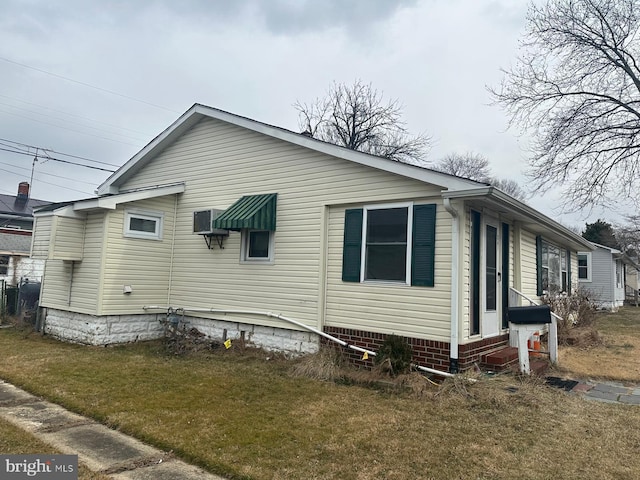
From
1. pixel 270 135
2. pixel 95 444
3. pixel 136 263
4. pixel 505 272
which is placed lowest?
pixel 95 444

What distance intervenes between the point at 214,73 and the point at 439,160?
28587 mm

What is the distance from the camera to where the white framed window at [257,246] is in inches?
320

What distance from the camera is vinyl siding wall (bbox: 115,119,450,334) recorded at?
6641 millimetres

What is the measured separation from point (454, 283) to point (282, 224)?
339cm

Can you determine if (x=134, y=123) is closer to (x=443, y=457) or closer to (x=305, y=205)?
(x=305, y=205)

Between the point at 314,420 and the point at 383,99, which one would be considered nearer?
the point at 314,420

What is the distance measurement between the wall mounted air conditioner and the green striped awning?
29 centimetres

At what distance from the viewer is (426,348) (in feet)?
20.1

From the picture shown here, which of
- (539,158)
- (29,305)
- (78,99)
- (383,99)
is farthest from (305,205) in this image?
(383,99)

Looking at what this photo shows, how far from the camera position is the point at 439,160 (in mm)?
38594

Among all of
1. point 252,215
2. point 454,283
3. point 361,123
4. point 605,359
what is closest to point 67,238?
point 252,215

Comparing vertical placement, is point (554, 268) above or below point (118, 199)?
below

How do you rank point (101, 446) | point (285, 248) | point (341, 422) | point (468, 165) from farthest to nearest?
point (468, 165)
point (285, 248)
point (341, 422)
point (101, 446)

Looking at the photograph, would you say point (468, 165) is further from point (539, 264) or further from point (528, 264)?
point (528, 264)
